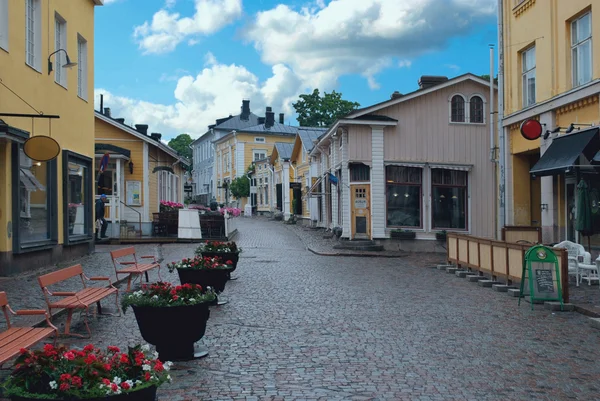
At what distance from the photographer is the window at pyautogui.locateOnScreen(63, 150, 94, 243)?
16.9 m

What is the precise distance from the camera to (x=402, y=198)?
24578 mm

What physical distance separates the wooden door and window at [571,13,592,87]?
32.9 ft

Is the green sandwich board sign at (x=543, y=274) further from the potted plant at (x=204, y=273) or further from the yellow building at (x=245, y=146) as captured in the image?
the yellow building at (x=245, y=146)

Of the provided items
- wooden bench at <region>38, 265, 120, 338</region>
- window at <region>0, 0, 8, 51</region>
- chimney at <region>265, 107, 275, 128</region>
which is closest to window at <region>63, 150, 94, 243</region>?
window at <region>0, 0, 8, 51</region>

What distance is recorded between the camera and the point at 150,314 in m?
6.71

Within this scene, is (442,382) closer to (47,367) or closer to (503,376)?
(503,376)

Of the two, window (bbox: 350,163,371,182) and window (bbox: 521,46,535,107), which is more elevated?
window (bbox: 521,46,535,107)

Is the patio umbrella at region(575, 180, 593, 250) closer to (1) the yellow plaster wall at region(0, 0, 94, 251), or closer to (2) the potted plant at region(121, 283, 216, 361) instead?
(2) the potted plant at region(121, 283, 216, 361)

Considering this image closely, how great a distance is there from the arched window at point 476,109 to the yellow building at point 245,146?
40808 millimetres

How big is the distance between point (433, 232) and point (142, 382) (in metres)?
21.1

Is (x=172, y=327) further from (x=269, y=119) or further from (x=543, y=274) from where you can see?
(x=269, y=119)

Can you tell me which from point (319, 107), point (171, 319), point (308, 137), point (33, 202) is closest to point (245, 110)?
point (319, 107)

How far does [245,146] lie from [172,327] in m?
60.0

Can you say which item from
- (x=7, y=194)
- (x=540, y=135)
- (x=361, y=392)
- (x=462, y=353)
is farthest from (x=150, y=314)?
(x=540, y=135)
